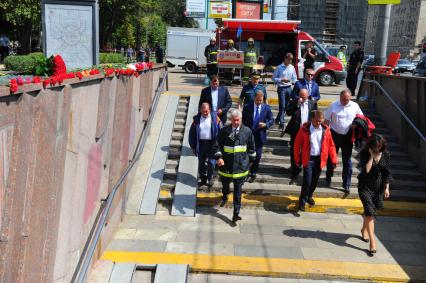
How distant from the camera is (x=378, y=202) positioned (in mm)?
6027

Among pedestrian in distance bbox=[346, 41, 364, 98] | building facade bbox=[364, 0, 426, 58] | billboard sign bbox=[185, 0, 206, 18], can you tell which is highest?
building facade bbox=[364, 0, 426, 58]

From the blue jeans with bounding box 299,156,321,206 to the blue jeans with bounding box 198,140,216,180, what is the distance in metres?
1.60

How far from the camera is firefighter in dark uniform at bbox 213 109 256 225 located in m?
6.66

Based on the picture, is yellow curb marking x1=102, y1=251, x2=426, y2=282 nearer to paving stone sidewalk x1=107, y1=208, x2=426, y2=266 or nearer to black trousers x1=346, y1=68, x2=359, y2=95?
paving stone sidewalk x1=107, y1=208, x2=426, y2=266

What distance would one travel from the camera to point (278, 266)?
5.61 m

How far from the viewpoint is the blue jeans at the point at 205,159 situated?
7.60m

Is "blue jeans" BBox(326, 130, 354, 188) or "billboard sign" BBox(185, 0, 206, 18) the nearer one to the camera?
"blue jeans" BBox(326, 130, 354, 188)

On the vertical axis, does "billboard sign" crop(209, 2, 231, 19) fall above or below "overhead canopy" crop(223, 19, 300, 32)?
above

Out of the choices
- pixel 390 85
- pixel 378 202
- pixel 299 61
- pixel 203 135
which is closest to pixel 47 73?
pixel 203 135

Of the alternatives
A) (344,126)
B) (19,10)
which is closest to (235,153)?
(344,126)

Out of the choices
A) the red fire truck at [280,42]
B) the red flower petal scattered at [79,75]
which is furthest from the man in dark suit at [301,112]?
the red fire truck at [280,42]

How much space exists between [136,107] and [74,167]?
12.6 ft

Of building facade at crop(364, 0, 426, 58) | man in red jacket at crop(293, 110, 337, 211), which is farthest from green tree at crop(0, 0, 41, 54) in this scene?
building facade at crop(364, 0, 426, 58)

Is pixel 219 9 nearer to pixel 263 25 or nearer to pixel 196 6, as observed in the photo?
pixel 196 6
